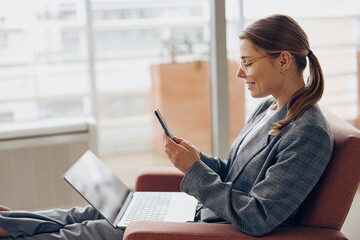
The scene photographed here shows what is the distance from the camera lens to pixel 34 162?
2.56 m

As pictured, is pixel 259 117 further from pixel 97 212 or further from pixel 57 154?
pixel 57 154

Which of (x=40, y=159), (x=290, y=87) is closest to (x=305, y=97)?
(x=290, y=87)

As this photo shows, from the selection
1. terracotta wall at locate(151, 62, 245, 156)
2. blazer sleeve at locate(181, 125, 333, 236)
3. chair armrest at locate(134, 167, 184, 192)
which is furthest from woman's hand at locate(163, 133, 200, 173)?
terracotta wall at locate(151, 62, 245, 156)

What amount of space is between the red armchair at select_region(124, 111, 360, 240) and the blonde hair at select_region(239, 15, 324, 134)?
0.16m

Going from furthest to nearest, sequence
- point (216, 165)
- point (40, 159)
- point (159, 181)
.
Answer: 1. point (40, 159)
2. point (159, 181)
3. point (216, 165)

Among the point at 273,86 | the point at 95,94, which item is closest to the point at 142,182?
the point at 273,86

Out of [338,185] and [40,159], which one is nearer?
[338,185]

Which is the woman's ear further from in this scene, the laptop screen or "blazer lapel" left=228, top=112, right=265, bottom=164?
the laptop screen

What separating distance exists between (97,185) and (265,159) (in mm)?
642

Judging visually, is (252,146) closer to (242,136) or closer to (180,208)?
(242,136)

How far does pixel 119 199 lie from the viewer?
5.95ft

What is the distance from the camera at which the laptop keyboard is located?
1.68m

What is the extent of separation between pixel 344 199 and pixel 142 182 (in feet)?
2.84

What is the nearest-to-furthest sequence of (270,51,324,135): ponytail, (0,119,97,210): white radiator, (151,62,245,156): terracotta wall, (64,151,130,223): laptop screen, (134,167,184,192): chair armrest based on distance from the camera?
(270,51,324,135): ponytail
(64,151,130,223): laptop screen
(134,167,184,192): chair armrest
(0,119,97,210): white radiator
(151,62,245,156): terracotta wall
